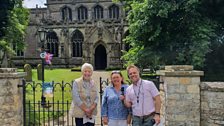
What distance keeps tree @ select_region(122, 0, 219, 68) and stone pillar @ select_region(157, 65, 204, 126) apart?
764 centimetres

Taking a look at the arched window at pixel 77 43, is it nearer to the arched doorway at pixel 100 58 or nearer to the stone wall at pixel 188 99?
the arched doorway at pixel 100 58

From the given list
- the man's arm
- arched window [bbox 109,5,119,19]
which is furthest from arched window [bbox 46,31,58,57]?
the man's arm

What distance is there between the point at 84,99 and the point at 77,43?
38.6 metres

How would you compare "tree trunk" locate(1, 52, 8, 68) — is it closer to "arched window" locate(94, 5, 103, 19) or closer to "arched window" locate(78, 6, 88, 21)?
"arched window" locate(78, 6, 88, 21)

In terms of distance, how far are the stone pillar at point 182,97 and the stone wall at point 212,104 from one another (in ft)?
0.52

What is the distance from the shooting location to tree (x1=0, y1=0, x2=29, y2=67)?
1741cm

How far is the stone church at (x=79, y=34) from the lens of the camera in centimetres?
4275

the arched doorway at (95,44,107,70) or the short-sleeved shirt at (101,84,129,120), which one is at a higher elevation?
the arched doorway at (95,44,107,70)

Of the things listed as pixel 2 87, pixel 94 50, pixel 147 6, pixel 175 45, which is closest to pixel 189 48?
pixel 175 45

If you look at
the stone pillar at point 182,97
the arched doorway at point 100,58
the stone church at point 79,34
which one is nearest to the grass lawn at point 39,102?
A: the stone pillar at point 182,97

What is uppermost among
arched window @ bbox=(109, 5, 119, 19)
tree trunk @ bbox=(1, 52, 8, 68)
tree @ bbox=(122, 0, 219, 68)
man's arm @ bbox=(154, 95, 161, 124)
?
arched window @ bbox=(109, 5, 119, 19)

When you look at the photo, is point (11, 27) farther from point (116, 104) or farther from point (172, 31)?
point (116, 104)

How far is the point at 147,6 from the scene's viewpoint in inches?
715

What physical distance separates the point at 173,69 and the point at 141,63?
32.2 ft
